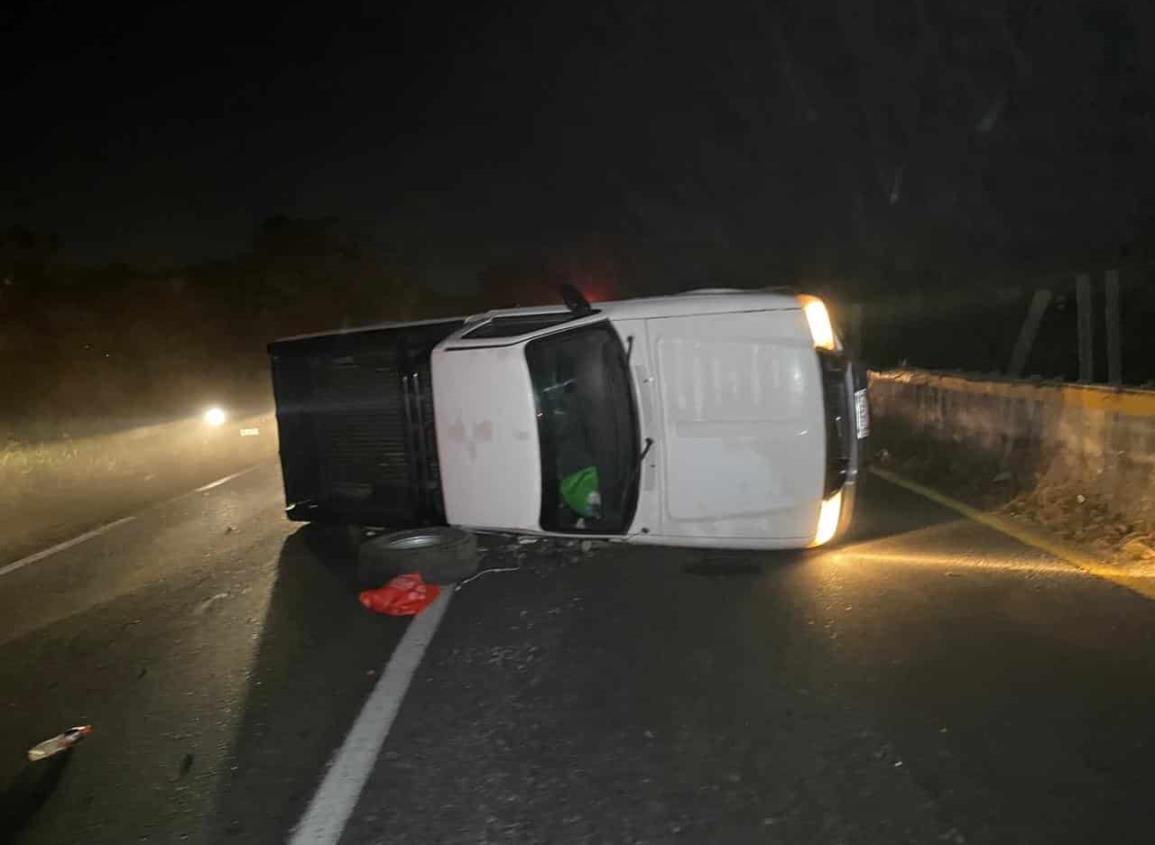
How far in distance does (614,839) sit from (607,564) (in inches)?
179

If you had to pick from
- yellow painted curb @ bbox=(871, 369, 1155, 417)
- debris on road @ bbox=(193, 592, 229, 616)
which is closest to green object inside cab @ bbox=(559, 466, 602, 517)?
debris on road @ bbox=(193, 592, 229, 616)

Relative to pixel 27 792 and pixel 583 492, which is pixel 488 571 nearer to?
pixel 583 492

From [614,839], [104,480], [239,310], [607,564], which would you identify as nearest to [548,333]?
[607,564]

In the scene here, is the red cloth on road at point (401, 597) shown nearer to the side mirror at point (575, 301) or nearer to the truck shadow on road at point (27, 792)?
the side mirror at point (575, 301)

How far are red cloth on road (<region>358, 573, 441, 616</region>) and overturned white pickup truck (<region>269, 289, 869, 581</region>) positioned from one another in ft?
1.76

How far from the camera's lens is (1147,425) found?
26.8ft

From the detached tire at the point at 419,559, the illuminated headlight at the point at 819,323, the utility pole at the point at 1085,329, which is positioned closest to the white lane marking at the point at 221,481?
the detached tire at the point at 419,559

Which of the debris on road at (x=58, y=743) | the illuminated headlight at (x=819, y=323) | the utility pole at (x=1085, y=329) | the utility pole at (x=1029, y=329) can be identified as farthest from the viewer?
the utility pole at (x=1029, y=329)

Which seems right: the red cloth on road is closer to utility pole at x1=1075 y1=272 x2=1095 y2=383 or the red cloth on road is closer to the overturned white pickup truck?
the overturned white pickup truck

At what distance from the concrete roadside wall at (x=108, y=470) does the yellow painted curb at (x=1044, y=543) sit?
30.2 feet

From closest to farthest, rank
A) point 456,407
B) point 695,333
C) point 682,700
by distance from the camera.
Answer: point 682,700
point 695,333
point 456,407

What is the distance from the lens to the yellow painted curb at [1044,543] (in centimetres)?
699

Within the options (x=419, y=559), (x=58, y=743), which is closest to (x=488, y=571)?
(x=419, y=559)

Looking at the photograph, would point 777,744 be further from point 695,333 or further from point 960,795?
point 695,333
